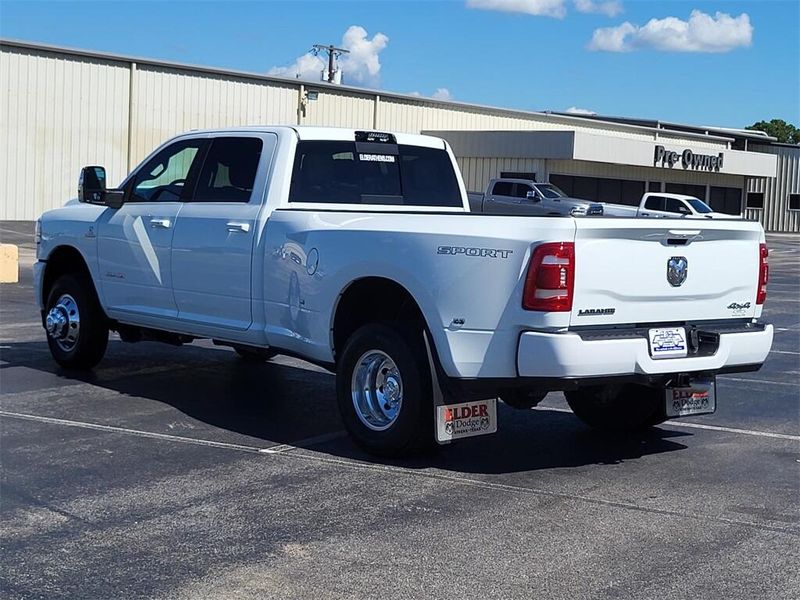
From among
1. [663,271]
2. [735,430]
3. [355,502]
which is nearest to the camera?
[355,502]

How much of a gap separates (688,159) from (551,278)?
155ft

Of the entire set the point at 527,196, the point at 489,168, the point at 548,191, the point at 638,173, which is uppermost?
the point at 638,173

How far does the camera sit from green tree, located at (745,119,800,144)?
116875 mm

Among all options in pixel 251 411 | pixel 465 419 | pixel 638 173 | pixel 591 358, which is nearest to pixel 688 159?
pixel 638 173

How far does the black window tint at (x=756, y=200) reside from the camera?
64.0m

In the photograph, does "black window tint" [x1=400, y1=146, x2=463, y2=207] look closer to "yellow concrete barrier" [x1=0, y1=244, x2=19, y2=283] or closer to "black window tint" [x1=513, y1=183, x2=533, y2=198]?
"yellow concrete barrier" [x1=0, y1=244, x2=19, y2=283]

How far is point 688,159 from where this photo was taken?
52.1m

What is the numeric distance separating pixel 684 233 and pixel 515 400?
145 cm

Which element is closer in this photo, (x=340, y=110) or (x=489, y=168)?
(x=340, y=110)

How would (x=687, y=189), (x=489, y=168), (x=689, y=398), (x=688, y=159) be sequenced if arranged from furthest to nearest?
(x=687, y=189) < (x=688, y=159) < (x=489, y=168) < (x=689, y=398)

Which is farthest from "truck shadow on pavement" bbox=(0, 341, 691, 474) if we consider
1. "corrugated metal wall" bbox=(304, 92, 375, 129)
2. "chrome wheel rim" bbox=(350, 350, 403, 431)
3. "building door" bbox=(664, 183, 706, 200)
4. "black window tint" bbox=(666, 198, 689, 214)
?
"building door" bbox=(664, 183, 706, 200)

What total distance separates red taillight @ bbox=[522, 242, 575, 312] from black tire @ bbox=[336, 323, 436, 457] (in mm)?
903

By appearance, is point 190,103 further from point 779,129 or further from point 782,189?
point 779,129

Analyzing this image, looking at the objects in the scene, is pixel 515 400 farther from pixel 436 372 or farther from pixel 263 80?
pixel 263 80
